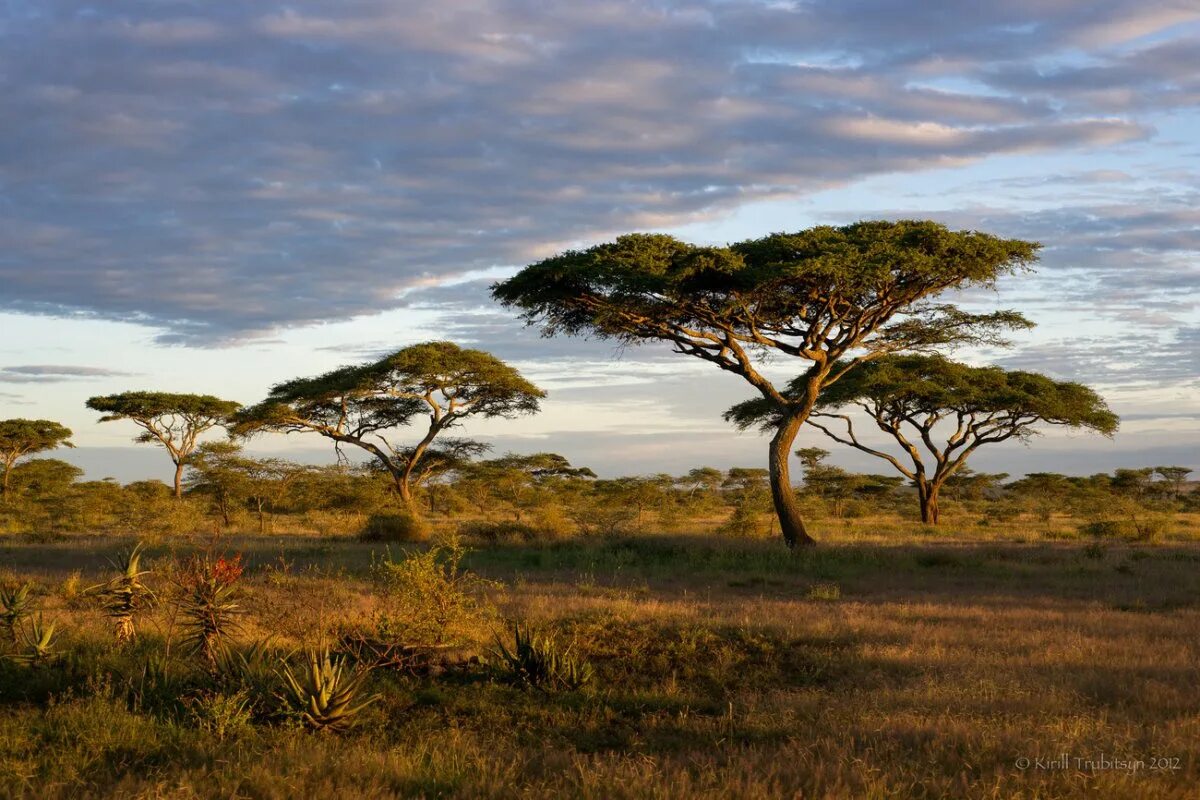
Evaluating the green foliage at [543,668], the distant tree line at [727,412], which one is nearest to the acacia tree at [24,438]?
the distant tree line at [727,412]

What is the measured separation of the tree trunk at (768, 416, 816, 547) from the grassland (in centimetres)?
792

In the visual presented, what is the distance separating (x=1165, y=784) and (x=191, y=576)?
779 centimetres

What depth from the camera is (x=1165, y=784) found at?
16.6 feet

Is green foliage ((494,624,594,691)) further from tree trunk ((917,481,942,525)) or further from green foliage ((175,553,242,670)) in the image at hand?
tree trunk ((917,481,942,525))

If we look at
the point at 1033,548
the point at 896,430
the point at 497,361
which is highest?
the point at 497,361

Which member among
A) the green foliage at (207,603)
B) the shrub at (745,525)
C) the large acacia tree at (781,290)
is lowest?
the shrub at (745,525)

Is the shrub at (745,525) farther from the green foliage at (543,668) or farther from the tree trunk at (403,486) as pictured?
the green foliage at (543,668)

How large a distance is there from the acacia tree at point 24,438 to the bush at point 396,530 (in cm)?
3939

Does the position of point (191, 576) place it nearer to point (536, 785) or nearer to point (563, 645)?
point (563, 645)

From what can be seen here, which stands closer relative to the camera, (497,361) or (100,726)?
(100,726)

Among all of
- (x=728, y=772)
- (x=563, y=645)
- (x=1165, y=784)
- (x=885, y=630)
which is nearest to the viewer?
(x=1165, y=784)

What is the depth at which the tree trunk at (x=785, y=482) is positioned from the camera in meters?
23.0

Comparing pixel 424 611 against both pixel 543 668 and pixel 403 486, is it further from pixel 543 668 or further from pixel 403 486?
pixel 403 486

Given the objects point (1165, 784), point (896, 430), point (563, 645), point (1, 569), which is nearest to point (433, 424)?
point (896, 430)
